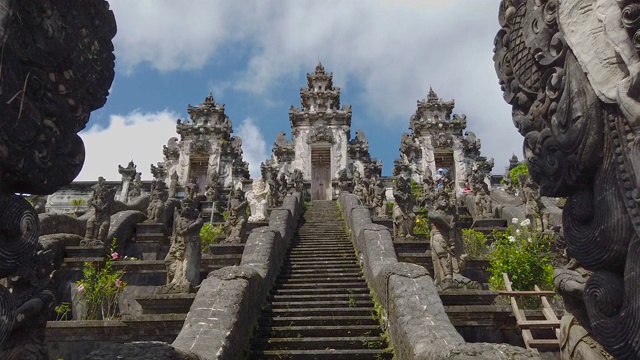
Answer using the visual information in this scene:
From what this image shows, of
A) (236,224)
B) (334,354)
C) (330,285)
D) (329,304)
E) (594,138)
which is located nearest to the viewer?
(594,138)

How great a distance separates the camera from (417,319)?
486cm

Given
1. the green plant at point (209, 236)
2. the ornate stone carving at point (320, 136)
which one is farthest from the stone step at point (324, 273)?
the ornate stone carving at point (320, 136)

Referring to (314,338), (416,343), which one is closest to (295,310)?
(314,338)

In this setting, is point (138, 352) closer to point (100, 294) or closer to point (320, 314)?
point (320, 314)

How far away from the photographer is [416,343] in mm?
4383

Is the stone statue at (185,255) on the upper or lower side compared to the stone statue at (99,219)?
lower

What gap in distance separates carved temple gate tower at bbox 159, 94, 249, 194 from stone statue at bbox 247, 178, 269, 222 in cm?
1056

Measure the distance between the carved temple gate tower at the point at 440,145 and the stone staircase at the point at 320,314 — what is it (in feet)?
60.9

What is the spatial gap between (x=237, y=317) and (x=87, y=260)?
5.98 m

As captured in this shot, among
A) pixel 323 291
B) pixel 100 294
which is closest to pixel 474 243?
pixel 323 291

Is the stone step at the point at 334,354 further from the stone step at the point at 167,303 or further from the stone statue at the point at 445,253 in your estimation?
the stone statue at the point at 445,253

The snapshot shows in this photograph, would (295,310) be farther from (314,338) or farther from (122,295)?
(122,295)

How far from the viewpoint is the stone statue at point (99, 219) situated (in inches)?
417

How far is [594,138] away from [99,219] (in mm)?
11085
